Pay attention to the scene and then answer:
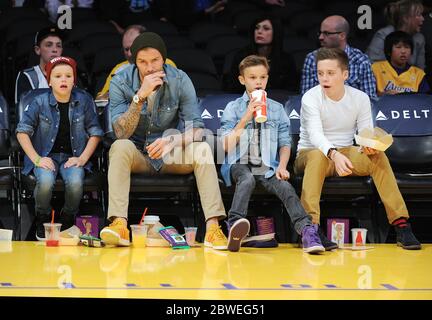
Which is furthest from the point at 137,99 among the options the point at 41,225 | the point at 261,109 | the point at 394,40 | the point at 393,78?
the point at 394,40

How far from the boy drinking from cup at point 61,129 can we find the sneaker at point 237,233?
3.65 feet

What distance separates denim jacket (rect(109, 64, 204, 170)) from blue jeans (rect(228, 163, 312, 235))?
515 mm

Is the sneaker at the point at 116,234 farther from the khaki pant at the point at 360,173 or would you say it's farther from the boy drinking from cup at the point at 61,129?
the khaki pant at the point at 360,173

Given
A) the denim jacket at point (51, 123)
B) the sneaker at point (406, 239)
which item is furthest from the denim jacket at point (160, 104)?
the sneaker at point (406, 239)

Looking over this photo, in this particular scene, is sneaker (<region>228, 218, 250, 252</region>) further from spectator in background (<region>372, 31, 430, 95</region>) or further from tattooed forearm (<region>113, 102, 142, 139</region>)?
spectator in background (<region>372, 31, 430, 95</region>)

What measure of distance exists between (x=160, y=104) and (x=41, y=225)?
112 cm

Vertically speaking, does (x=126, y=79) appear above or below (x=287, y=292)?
above

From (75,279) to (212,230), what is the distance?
1.41 metres

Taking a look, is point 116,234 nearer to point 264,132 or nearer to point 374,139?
point 264,132

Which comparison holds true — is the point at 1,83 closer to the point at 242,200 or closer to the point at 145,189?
the point at 145,189

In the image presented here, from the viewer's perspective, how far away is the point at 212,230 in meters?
5.82

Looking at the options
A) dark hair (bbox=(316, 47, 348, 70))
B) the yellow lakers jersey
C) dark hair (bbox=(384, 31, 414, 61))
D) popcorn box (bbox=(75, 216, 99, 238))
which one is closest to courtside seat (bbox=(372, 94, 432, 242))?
dark hair (bbox=(316, 47, 348, 70))

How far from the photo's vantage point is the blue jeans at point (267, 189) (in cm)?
569
